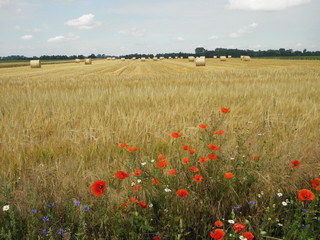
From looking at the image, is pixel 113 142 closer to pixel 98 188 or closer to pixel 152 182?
pixel 152 182

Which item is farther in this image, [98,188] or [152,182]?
[152,182]

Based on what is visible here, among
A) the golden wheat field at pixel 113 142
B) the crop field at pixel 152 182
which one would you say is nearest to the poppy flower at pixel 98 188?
the crop field at pixel 152 182

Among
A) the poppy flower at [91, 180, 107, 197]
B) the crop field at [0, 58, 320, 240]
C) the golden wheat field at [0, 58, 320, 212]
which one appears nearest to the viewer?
the poppy flower at [91, 180, 107, 197]

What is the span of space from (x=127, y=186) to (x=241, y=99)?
3.67 m

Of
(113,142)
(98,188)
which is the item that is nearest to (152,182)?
(98,188)

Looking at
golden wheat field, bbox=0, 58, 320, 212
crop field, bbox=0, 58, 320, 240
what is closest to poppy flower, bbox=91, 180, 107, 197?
crop field, bbox=0, 58, 320, 240

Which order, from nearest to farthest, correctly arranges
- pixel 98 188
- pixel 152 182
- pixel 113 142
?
pixel 98 188 < pixel 152 182 < pixel 113 142

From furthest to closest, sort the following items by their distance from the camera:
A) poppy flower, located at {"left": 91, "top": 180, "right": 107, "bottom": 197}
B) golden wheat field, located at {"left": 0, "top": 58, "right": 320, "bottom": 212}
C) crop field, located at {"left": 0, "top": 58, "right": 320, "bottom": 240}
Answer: golden wheat field, located at {"left": 0, "top": 58, "right": 320, "bottom": 212}, crop field, located at {"left": 0, "top": 58, "right": 320, "bottom": 240}, poppy flower, located at {"left": 91, "top": 180, "right": 107, "bottom": 197}

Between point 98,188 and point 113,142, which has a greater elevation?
point 98,188

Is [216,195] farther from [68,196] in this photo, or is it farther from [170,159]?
[68,196]

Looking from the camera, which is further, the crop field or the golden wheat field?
the golden wheat field

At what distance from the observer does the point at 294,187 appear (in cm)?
179

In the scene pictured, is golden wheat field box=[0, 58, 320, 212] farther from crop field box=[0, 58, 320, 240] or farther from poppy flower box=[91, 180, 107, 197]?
poppy flower box=[91, 180, 107, 197]

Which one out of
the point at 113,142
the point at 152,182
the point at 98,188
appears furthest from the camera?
the point at 113,142
